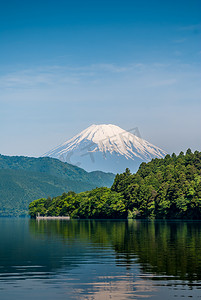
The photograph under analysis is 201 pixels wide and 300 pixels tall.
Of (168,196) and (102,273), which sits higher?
(168,196)

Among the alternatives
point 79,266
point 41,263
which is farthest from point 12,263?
point 79,266

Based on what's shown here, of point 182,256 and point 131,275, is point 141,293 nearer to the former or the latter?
point 131,275

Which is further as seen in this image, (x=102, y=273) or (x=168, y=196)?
(x=168, y=196)

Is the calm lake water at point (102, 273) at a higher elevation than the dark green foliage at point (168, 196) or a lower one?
lower

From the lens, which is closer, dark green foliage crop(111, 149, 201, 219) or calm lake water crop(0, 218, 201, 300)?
calm lake water crop(0, 218, 201, 300)

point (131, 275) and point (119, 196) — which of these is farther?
point (119, 196)

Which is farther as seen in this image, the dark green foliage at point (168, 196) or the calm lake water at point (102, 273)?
the dark green foliage at point (168, 196)

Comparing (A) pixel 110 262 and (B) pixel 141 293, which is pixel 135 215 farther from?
(B) pixel 141 293

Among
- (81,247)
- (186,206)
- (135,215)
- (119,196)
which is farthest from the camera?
(119,196)

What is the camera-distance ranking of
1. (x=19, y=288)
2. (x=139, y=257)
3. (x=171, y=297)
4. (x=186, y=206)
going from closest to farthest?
1. (x=171, y=297)
2. (x=19, y=288)
3. (x=139, y=257)
4. (x=186, y=206)

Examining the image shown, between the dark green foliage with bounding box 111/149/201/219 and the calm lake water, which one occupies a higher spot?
the dark green foliage with bounding box 111/149/201/219

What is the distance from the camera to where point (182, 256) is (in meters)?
40.3

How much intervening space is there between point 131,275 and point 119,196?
554 ft

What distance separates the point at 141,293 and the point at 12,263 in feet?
48.8
